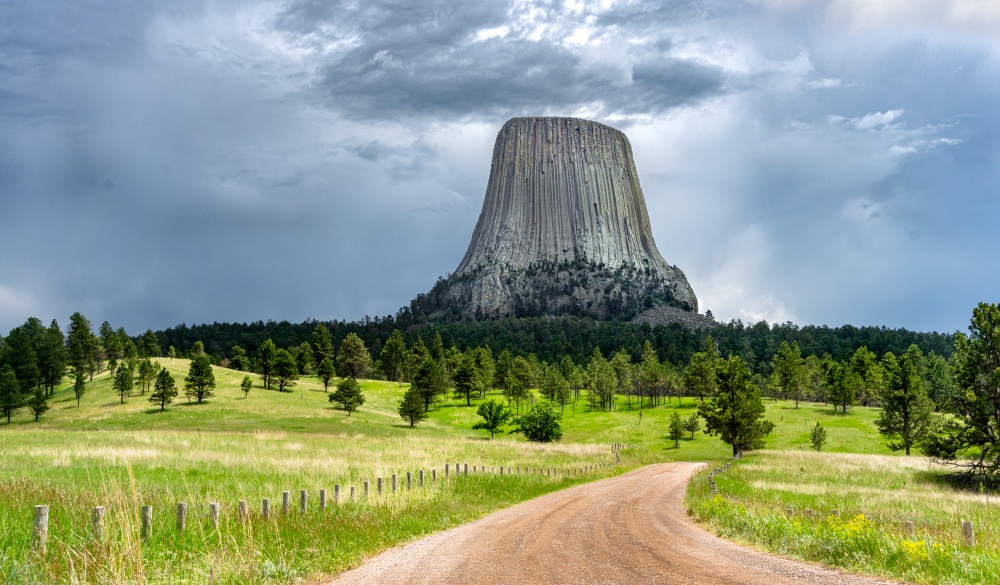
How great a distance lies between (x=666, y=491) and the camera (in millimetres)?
29672

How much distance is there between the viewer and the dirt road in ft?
36.2

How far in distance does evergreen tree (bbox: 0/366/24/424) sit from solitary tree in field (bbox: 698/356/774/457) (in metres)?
74.7

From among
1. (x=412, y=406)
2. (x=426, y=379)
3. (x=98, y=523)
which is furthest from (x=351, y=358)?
(x=98, y=523)

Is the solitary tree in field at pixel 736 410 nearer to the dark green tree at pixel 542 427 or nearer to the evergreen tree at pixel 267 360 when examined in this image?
the dark green tree at pixel 542 427

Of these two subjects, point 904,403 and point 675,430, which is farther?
point 675,430

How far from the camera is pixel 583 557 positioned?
42.1 ft

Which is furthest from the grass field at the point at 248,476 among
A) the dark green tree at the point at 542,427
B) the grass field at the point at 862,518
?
the dark green tree at the point at 542,427

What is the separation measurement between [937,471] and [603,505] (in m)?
31.3

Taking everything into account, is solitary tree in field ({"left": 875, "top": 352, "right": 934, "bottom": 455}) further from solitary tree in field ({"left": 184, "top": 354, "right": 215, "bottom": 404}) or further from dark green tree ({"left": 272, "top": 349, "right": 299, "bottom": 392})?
solitary tree in field ({"left": 184, "top": 354, "right": 215, "bottom": 404})

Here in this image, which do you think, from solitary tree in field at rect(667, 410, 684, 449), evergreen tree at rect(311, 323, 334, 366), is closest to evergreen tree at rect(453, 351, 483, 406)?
evergreen tree at rect(311, 323, 334, 366)

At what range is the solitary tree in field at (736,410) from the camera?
60.2 m

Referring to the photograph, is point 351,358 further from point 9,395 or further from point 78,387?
point 9,395

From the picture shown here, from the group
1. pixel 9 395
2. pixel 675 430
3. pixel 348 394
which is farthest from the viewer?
pixel 348 394

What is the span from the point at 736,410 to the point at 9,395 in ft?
255
